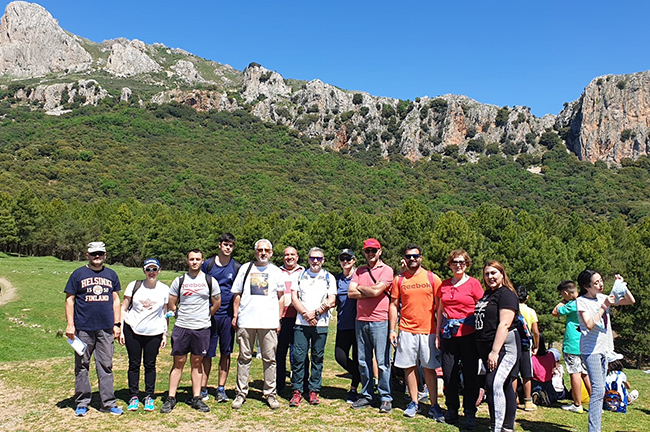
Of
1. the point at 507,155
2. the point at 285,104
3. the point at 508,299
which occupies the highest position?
the point at 285,104

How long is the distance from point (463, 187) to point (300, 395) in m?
97.6

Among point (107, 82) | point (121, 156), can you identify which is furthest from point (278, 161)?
point (107, 82)

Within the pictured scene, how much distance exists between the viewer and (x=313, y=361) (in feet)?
21.7

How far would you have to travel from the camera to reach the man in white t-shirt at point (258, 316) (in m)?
6.24

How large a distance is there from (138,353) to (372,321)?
11.3 ft

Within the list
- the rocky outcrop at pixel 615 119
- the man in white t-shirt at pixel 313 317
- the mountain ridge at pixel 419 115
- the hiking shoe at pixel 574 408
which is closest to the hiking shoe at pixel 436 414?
the man in white t-shirt at pixel 313 317

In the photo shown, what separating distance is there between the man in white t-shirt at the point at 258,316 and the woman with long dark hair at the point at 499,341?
288cm

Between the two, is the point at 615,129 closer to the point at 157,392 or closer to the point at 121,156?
the point at 121,156

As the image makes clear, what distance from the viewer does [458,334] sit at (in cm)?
570

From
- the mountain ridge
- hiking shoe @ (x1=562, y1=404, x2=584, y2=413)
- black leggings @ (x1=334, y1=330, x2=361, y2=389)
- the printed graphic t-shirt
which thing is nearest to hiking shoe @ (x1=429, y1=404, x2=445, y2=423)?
black leggings @ (x1=334, y1=330, x2=361, y2=389)

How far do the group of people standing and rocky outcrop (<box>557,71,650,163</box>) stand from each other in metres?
125

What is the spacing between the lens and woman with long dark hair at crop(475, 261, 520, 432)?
16.7 ft

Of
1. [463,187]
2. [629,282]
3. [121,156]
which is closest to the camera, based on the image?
[629,282]

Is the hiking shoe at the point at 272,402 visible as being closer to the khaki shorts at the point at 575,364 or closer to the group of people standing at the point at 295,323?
the group of people standing at the point at 295,323
